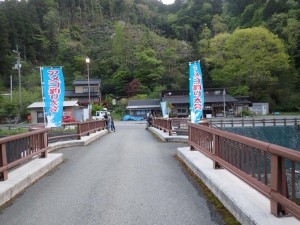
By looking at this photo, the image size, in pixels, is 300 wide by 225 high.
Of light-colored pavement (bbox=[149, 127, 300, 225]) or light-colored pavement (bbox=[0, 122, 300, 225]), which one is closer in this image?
light-colored pavement (bbox=[149, 127, 300, 225])

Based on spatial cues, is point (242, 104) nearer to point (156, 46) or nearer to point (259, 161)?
point (156, 46)

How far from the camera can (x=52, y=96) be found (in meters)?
12.6

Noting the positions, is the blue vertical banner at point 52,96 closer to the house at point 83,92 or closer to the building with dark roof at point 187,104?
the building with dark roof at point 187,104

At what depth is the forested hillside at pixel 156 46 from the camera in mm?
59594

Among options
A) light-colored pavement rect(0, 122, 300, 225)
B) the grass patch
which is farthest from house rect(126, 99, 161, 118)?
the grass patch

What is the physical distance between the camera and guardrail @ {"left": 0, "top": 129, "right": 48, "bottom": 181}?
5896 millimetres

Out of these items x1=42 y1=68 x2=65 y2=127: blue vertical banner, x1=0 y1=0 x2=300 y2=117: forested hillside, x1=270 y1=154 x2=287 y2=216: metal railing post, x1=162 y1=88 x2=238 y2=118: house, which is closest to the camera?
x1=270 y1=154 x2=287 y2=216: metal railing post

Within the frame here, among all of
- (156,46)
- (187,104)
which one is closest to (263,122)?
(187,104)

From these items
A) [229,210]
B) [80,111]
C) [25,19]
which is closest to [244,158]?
[229,210]

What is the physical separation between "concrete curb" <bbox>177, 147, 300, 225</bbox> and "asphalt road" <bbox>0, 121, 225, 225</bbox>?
0.26 metres

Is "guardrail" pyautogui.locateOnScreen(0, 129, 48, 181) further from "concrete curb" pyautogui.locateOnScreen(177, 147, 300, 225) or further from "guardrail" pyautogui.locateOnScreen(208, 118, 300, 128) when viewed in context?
"guardrail" pyautogui.locateOnScreen(208, 118, 300, 128)

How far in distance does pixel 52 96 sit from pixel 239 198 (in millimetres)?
9768

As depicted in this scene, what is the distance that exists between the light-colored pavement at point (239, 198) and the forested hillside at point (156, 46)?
47024mm

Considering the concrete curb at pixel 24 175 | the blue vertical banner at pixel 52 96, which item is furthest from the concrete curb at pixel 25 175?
the blue vertical banner at pixel 52 96
